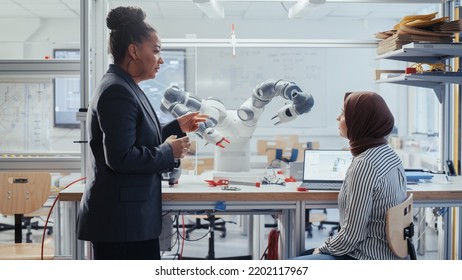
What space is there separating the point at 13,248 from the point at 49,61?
97 cm

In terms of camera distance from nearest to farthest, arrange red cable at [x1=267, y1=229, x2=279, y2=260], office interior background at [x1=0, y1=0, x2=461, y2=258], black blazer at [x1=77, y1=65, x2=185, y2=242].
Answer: black blazer at [x1=77, y1=65, x2=185, y2=242] → red cable at [x1=267, y1=229, x2=279, y2=260] → office interior background at [x1=0, y1=0, x2=461, y2=258]

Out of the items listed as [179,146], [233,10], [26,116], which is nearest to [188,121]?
[179,146]

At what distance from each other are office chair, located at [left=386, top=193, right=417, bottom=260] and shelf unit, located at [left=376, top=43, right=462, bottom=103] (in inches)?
36.6

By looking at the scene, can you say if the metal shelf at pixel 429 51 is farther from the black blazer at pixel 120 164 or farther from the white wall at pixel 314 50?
A: the white wall at pixel 314 50

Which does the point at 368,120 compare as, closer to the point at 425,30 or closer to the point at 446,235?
the point at 425,30

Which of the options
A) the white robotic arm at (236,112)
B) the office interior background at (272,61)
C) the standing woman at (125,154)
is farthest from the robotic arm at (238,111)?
the office interior background at (272,61)

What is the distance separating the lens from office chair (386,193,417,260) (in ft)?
5.24

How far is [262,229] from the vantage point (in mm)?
3029

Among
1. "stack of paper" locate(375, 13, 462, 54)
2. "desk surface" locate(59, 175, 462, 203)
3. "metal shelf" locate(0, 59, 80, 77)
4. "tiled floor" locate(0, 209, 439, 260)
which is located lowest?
"tiled floor" locate(0, 209, 439, 260)

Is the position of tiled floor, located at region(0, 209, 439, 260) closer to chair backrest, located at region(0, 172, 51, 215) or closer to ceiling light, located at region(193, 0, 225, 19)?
chair backrest, located at region(0, 172, 51, 215)

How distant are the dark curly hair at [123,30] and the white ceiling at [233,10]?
379 cm

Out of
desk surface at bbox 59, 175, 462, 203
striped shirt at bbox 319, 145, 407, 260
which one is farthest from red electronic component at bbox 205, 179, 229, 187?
striped shirt at bbox 319, 145, 407, 260

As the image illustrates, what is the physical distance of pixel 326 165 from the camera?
2.18 metres

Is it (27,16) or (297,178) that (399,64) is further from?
(27,16)
